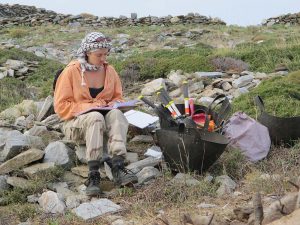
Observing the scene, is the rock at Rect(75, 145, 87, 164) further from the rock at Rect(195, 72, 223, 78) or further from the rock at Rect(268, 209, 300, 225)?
the rock at Rect(195, 72, 223, 78)

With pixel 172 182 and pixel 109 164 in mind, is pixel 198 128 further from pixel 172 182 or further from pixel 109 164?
pixel 109 164

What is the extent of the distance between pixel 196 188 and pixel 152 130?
5.94 feet

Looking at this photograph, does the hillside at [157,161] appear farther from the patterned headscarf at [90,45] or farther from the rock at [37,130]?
the patterned headscarf at [90,45]

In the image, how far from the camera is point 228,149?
5969 millimetres

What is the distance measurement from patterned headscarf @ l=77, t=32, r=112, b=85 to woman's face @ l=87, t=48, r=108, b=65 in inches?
1.5

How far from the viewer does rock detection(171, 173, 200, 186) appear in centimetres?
505

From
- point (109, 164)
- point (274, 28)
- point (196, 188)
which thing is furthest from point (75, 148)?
point (274, 28)

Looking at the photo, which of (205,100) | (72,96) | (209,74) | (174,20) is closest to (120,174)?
(72,96)

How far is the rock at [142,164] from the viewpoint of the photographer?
570cm

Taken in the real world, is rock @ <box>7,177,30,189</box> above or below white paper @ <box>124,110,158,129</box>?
below

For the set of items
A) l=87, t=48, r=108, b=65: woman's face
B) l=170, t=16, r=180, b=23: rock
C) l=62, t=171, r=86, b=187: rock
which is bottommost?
l=170, t=16, r=180, b=23: rock

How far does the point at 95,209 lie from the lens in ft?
15.2

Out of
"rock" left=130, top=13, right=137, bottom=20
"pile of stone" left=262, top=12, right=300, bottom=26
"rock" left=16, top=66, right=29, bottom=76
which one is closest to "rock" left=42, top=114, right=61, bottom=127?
"rock" left=16, top=66, right=29, bottom=76

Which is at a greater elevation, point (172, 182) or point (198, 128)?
point (198, 128)
